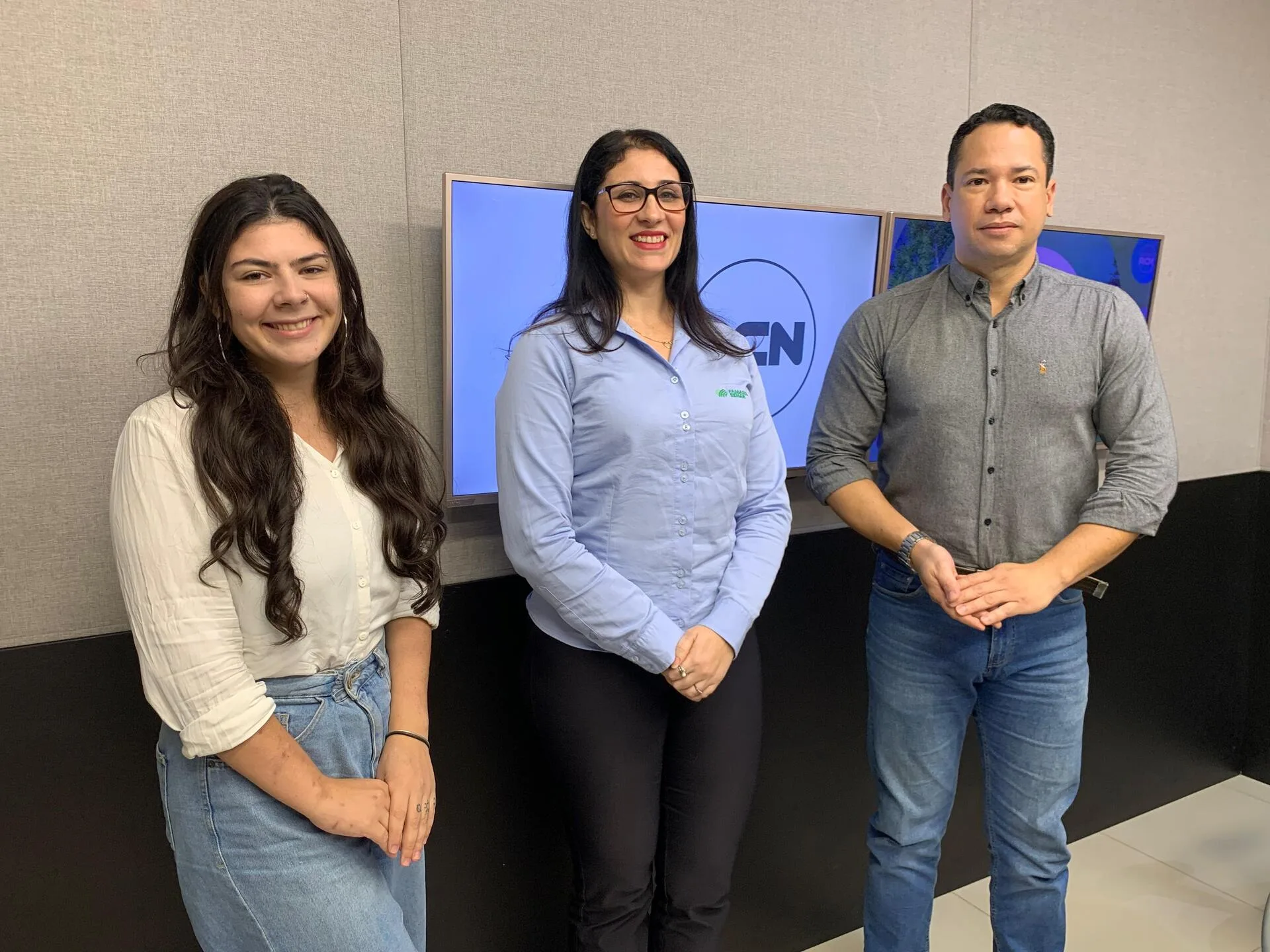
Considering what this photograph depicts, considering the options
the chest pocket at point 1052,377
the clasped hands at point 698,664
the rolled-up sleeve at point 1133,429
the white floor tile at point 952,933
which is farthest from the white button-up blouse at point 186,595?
the white floor tile at point 952,933

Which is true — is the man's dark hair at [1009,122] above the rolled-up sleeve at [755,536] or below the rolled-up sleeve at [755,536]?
above

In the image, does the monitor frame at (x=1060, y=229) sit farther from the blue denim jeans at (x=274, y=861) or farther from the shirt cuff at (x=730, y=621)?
the blue denim jeans at (x=274, y=861)

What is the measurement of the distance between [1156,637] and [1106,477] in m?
1.84

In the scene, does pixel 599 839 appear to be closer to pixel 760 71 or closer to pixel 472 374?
pixel 472 374

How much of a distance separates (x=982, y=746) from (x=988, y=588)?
46 centimetres

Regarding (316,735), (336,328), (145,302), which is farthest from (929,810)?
(145,302)

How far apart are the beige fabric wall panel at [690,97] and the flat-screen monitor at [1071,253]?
0.15 metres

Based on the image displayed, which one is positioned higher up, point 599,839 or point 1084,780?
point 599,839

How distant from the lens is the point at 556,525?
1723 millimetres

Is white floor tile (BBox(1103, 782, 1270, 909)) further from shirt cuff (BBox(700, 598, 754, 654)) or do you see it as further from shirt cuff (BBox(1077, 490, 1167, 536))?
shirt cuff (BBox(700, 598, 754, 654))

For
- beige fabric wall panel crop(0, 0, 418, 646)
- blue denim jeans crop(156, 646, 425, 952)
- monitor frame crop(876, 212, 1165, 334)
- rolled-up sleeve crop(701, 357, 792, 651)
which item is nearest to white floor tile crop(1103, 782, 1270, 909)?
monitor frame crop(876, 212, 1165, 334)

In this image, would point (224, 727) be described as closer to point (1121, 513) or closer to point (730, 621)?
point (730, 621)

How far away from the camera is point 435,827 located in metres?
2.20

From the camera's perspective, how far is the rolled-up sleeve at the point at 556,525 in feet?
5.58
